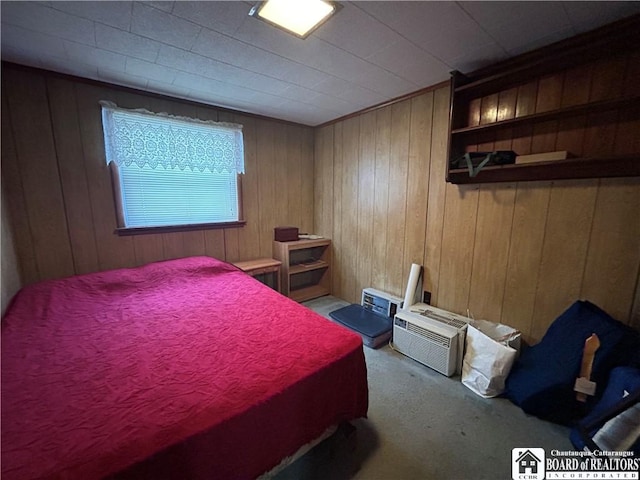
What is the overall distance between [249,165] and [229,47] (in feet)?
4.87

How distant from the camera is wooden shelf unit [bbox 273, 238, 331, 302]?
3213mm

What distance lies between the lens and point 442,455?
1397 mm

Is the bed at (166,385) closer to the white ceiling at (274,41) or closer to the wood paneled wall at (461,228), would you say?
the wood paneled wall at (461,228)

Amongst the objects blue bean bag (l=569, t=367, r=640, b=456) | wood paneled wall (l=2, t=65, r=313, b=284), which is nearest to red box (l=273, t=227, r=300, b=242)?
wood paneled wall (l=2, t=65, r=313, b=284)

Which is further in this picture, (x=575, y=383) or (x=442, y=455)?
(x=575, y=383)

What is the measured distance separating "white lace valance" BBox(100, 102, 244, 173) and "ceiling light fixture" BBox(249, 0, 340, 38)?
1572 mm

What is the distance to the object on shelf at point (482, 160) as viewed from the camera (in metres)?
1.83

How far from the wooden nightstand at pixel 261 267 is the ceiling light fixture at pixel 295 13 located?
2120 mm

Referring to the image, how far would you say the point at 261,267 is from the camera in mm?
2943

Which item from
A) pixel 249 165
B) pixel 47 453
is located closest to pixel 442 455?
pixel 47 453

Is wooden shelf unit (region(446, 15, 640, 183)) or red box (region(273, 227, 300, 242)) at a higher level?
wooden shelf unit (region(446, 15, 640, 183))

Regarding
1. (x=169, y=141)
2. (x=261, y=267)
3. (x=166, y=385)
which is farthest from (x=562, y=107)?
(x=169, y=141)

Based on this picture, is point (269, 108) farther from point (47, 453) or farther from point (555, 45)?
point (47, 453)

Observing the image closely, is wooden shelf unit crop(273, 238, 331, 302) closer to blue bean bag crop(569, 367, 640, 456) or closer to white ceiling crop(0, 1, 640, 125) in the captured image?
white ceiling crop(0, 1, 640, 125)
